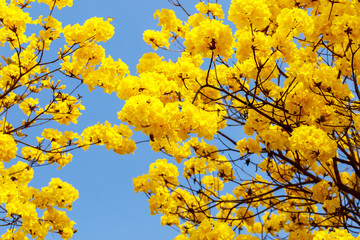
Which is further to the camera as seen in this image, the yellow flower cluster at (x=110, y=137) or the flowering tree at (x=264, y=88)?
the yellow flower cluster at (x=110, y=137)

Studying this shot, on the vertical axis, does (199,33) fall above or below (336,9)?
below

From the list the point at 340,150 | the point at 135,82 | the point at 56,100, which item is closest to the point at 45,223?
the point at 56,100

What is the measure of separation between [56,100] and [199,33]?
250 centimetres

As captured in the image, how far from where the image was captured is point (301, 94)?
11.6 feet

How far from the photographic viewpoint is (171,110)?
2.96 m

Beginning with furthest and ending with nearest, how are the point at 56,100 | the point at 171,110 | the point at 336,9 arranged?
the point at 56,100 < the point at 336,9 < the point at 171,110

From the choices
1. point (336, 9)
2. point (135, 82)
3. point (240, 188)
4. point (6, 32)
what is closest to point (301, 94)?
point (336, 9)

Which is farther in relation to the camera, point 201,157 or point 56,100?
point 201,157

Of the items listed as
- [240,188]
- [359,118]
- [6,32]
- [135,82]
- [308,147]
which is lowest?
[308,147]

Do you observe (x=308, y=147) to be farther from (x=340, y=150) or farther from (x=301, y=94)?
(x=340, y=150)

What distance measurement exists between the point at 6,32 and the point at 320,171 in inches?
180

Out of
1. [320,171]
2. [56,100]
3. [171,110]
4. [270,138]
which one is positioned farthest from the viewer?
[320,171]

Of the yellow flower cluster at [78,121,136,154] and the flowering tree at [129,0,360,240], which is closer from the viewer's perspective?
the flowering tree at [129,0,360,240]

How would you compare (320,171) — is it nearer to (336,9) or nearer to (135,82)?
(336,9)
